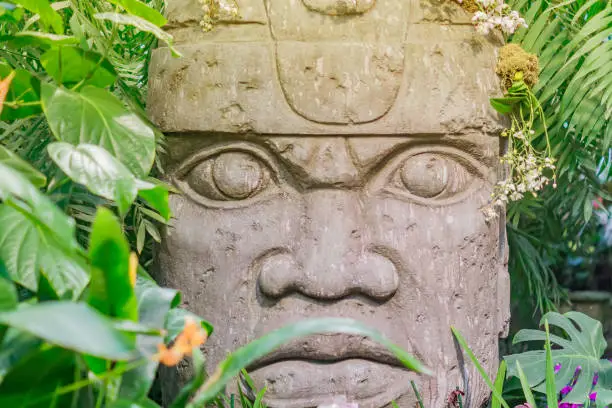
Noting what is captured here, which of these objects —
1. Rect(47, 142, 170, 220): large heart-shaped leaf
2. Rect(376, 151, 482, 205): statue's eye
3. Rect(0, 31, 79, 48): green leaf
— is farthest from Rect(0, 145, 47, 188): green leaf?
Rect(376, 151, 482, 205): statue's eye

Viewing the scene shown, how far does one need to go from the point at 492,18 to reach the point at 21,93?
3.78 feet

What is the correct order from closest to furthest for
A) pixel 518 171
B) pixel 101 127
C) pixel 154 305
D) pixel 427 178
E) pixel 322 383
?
pixel 154 305, pixel 101 127, pixel 322 383, pixel 427 178, pixel 518 171

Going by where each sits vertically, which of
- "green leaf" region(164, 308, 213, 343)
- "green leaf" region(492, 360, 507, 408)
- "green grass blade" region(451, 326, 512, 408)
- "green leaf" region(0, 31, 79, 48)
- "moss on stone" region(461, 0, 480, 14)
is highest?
"moss on stone" region(461, 0, 480, 14)

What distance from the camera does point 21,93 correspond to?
1.67 metres

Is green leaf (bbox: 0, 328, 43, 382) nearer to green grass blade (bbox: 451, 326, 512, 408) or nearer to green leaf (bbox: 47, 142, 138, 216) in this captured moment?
green leaf (bbox: 47, 142, 138, 216)

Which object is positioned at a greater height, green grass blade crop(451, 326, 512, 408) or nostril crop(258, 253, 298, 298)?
nostril crop(258, 253, 298, 298)

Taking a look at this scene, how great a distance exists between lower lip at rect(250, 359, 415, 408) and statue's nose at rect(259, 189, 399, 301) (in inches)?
6.6

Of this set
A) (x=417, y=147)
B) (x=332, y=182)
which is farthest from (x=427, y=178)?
(x=332, y=182)

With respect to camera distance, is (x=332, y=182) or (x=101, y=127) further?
(x=332, y=182)

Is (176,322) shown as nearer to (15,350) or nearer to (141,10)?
(15,350)

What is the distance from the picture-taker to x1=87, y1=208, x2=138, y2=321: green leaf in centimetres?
114

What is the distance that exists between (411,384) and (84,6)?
1.31 m

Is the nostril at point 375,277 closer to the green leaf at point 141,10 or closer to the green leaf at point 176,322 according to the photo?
the green leaf at point 176,322

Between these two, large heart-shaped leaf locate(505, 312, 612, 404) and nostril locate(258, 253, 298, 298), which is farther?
large heart-shaped leaf locate(505, 312, 612, 404)
